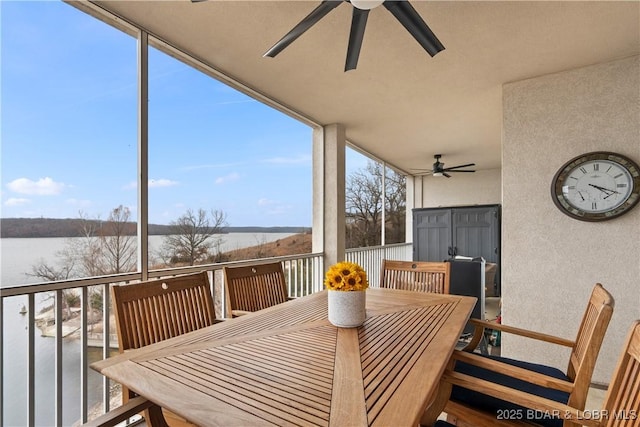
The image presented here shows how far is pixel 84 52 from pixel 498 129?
4.64 meters

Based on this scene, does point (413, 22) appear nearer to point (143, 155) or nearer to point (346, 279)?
point (346, 279)

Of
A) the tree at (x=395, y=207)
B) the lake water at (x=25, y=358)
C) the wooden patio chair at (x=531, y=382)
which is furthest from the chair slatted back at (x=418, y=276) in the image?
the tree at (x=395, y=207)

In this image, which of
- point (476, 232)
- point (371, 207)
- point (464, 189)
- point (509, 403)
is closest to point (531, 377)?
point (509, 403)

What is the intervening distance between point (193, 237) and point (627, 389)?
2707 mm

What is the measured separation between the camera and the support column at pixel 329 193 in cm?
394

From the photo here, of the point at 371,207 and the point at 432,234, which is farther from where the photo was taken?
the point at 432,234

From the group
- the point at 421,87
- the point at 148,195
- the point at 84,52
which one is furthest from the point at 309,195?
the point at 84,52

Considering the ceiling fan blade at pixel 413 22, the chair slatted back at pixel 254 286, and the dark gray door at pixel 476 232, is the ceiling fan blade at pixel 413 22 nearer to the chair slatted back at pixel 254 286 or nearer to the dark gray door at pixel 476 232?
the chair slatted back at pixel 254 286

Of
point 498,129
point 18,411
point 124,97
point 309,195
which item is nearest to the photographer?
point 18,411

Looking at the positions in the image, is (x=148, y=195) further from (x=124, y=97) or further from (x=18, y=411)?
(x=18, y=411)

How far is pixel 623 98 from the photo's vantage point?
2.48 meters

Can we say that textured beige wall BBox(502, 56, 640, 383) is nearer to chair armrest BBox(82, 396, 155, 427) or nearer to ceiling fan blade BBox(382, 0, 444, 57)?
ceiling fan blade BBox(382, 0, 444, 57)

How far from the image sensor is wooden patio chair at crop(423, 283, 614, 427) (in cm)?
111

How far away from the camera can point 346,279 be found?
1.41 m
